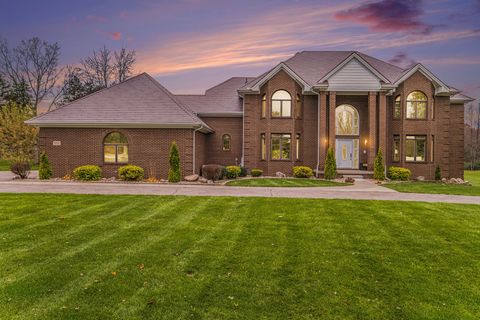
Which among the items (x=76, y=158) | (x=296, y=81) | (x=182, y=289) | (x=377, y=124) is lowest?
(x=182, y=289)

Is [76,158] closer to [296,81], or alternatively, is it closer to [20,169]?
[20,169]

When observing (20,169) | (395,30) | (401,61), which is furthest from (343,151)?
(20,169)

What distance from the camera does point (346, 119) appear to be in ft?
79.3

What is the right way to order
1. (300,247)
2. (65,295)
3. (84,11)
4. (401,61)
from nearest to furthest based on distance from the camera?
(65,295)
(300,247)
(84,11)
(401,61)

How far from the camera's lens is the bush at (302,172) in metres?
21.9

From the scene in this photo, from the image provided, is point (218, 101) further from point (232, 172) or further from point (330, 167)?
point (330, 167)

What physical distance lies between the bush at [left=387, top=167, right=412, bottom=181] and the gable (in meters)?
5.63

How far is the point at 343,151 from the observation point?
24.0 m

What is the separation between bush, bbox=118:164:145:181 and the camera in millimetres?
18609

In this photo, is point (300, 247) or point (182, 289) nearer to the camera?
point (182, 289)

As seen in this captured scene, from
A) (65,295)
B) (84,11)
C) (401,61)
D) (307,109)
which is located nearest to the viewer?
(65,295)

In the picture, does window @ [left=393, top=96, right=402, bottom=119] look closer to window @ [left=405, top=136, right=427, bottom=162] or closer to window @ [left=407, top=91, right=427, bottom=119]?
window @ [left=407, top=91, right=427, bottom=119]

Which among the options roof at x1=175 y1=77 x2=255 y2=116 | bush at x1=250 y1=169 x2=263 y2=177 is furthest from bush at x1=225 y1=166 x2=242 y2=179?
roof at x1=175 y1=77 x2=255 y2=116

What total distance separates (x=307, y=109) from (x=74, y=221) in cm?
1840
